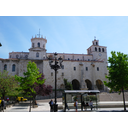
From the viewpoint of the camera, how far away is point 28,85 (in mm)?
18203

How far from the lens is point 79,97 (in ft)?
48.0

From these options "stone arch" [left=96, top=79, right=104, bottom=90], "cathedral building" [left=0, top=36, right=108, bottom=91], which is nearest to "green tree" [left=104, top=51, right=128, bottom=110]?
"cathedral building" [left=0, top=36, right=108, bottom=91]

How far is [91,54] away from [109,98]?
86.2 feet

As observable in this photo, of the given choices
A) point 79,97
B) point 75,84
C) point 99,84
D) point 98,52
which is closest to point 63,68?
point 75,84

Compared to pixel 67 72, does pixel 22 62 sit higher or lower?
higher

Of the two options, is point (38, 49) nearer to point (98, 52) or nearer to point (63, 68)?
point (63, 68)

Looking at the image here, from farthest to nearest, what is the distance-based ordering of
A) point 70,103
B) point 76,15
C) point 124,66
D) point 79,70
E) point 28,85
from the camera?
point 79,70 < point 28,85 < point 124,66 < point 70,103 < point 76,15

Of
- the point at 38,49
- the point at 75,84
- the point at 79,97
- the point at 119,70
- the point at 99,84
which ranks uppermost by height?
the point at 38,49

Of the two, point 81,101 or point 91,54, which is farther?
point 91,54

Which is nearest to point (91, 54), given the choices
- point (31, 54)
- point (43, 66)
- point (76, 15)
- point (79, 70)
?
point (79, 70)

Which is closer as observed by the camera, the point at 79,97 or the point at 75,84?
the point at 79,97

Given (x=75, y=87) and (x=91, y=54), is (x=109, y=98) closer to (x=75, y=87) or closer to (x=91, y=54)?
(x=75, y=87)

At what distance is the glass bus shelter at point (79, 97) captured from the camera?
537 inches

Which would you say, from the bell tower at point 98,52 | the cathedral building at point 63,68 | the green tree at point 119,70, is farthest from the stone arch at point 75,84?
the green tree at point 119,70
